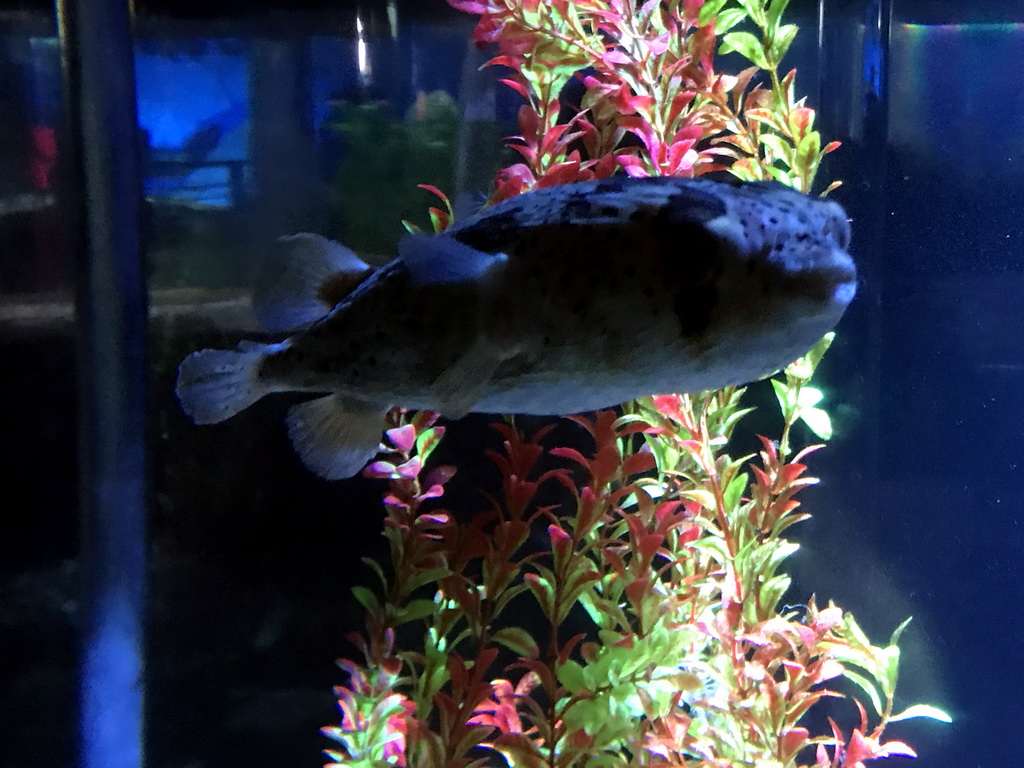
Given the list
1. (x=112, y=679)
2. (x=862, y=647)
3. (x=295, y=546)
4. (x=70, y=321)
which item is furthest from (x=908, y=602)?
(x=70, y=321)

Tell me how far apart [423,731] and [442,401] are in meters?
1.00

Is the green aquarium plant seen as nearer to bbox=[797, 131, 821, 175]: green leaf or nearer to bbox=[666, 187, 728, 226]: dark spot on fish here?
bbox=[797, 131, 821, 175]: green leaf

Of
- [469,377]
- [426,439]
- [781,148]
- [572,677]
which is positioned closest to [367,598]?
[426,439]

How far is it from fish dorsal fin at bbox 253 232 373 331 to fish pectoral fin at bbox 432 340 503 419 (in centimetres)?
24

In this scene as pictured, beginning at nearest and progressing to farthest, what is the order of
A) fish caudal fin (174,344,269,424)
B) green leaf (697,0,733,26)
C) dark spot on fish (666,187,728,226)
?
1. dark spot on fish (666,187,728,226)
2. fish caudal fin (174,344,269,424)
3. green leaf (697,0,733,26)

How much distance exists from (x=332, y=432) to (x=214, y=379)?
18 cm

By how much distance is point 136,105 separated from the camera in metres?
1.81

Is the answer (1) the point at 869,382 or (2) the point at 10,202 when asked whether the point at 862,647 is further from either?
(2) the point at 10,202

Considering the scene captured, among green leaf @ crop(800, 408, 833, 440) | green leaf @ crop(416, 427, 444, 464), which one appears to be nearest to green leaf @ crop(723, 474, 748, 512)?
green leaf @ crop(800, 408, 833, 440)

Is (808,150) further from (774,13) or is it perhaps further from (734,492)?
(734,492)

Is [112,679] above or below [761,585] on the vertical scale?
below

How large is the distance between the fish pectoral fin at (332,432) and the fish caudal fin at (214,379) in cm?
9

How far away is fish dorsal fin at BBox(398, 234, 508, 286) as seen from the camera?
0.74m

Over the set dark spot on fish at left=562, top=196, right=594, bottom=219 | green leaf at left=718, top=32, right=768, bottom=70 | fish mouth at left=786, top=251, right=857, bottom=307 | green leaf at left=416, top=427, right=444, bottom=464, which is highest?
green leaf at left=718, top=32, right=768, bottom=70
